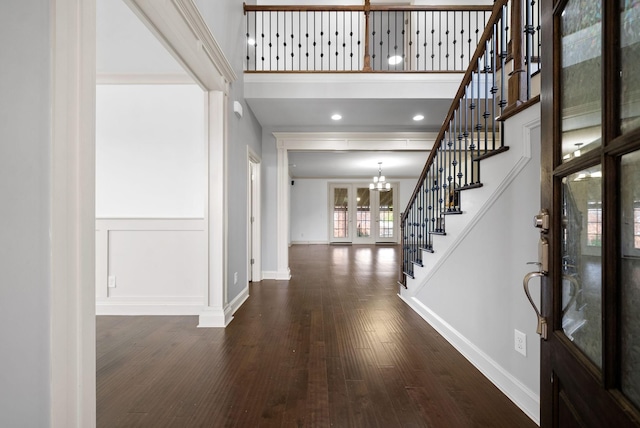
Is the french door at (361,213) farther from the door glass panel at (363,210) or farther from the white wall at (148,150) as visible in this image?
the white wall at (148,150)

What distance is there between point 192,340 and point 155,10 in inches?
97.3

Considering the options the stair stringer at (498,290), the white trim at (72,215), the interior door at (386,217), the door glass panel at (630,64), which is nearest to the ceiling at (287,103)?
the white trim at (72,215)

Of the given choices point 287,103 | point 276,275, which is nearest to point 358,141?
point 287,103

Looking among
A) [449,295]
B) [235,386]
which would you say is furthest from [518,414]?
[235,386]

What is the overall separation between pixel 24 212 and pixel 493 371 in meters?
2.51

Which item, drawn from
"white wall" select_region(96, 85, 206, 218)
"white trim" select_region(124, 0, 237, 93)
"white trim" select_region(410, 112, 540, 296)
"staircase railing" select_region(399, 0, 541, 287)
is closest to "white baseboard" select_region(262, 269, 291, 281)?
"white wall" select_region(96, 85, 206, 218)

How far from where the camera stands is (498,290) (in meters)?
1.87

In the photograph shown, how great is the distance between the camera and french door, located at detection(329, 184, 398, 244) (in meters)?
11.5

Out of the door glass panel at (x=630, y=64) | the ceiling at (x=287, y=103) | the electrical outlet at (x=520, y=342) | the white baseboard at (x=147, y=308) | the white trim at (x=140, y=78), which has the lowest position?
the white baseboard at (x=147, y=308)

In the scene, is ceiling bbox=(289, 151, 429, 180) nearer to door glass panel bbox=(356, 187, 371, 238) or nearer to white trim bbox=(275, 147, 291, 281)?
door glass panel bbox=(356, 187, 371, 238)

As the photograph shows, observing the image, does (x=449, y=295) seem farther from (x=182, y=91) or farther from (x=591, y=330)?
(x=182, y=91)

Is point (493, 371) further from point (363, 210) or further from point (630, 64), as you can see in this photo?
point (363, 210)

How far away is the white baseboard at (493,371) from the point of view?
5.19 ft

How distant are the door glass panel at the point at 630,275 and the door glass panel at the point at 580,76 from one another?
0.12m
